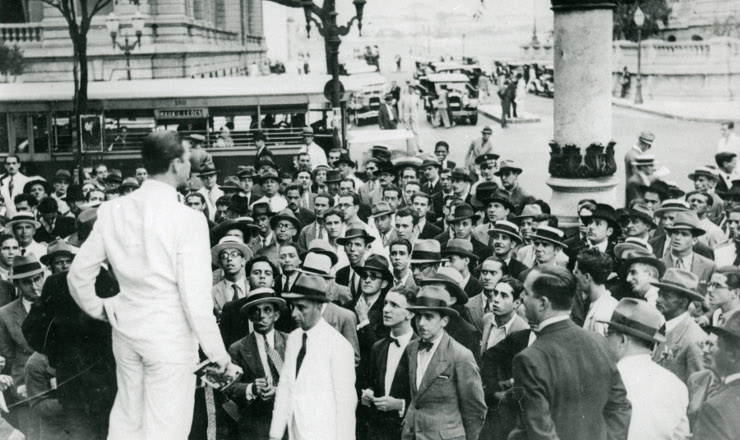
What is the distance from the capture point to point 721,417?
4340 mm

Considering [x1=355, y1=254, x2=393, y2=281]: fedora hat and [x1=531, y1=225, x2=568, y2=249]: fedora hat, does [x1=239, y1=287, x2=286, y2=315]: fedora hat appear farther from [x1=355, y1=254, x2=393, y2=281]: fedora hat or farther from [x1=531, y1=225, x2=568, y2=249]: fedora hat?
[x1=531, y1=225, x2=568, y2=249]: fedora hat

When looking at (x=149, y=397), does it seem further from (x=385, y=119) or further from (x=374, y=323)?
(x=385, y=119)

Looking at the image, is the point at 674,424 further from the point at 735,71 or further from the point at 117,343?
the point at 735,71

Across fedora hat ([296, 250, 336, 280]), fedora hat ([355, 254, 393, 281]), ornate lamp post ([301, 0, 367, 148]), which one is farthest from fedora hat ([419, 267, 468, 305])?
ornate lamp post ([301, 0, 367, 148])

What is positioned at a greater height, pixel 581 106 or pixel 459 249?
pixel 581 106

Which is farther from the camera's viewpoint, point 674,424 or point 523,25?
point 523,25

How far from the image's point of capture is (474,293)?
25.7 ft

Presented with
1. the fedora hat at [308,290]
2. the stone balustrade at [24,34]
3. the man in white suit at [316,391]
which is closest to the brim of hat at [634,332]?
the man in white suit at [316,391]

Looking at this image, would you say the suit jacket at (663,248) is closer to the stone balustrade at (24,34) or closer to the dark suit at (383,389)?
the dark suit at (383,389)

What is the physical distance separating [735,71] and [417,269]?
38.9 m

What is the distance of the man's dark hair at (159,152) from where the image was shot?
4.47 meters

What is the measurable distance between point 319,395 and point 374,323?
1.69 metres

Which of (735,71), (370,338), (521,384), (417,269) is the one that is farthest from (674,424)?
(735,71)

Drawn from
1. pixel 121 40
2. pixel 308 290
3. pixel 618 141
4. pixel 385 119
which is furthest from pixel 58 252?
pixel 121 40
